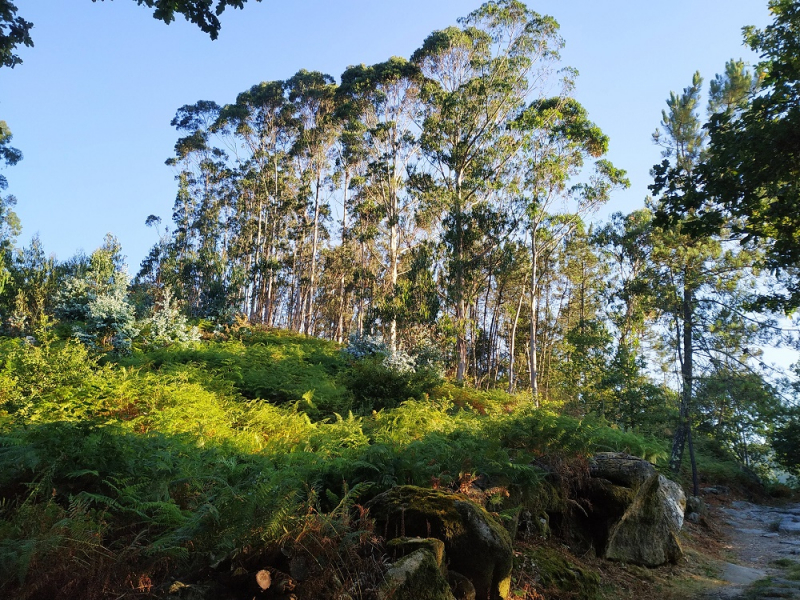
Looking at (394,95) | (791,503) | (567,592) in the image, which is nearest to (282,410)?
(567,592)

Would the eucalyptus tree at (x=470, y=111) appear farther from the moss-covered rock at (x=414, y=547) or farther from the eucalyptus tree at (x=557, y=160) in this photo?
the moss-covered rock at (x=414, y=547)

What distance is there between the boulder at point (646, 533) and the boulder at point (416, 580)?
145 inches

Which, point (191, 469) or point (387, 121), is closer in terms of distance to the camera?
point (191, 469)

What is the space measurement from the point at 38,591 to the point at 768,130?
24.9 ft

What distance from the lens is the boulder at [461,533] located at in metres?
3.79

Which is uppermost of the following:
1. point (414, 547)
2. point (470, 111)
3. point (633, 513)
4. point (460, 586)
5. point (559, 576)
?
point (470, 111)

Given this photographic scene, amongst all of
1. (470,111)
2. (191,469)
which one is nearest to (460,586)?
(191,469)

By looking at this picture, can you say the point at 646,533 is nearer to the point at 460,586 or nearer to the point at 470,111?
the point at 460,586

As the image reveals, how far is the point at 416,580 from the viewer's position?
3166mm

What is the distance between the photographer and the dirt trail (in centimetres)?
569

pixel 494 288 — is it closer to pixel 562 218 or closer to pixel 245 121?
pixel 562 218

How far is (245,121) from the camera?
117 feet

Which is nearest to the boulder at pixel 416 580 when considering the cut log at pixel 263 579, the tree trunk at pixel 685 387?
the cut log at pixel 263 579

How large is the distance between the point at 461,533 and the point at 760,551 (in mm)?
7723
